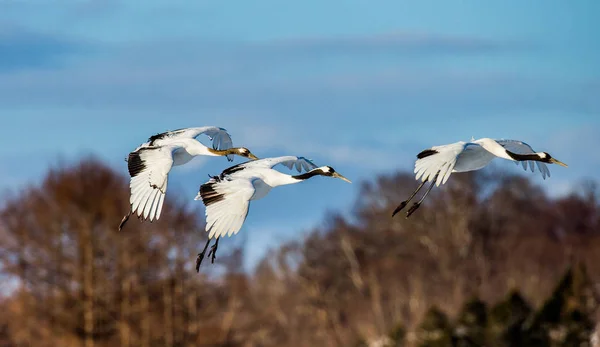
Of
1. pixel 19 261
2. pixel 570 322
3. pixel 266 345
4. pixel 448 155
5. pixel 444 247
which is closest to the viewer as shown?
pixel 448 155

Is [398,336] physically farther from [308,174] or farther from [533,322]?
[308,174]

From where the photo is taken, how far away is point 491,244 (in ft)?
262

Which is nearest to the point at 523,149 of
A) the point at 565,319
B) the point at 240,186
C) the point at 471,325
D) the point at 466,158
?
the point at 466,158

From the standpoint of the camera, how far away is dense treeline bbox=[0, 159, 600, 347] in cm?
4216

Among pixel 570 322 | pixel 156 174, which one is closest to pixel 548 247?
pixel 570 322

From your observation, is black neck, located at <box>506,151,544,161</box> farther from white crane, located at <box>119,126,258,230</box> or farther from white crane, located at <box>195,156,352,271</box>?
white crane, located at <box>119,126,258,230</box>

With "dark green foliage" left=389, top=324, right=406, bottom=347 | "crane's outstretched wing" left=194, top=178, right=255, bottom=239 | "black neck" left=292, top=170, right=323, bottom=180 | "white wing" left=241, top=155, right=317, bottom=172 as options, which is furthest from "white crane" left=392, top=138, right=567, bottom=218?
"dark green foliage" left=389, top=324, right=406, bottom=347

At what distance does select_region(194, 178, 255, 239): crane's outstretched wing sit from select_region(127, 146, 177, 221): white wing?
2.62 ft

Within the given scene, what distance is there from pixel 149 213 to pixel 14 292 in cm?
4118

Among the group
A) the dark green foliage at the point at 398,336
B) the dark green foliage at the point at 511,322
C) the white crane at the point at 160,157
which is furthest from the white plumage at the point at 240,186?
the dark green foliage at the point at 398,336

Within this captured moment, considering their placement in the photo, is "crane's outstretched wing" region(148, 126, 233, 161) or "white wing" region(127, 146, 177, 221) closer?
"white wing" region(127, 146, 177, 221)

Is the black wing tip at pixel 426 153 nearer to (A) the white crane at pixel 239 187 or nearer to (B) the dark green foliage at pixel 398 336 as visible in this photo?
(A) the white crane at pixel 239 187

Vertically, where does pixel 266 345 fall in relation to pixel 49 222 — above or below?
below

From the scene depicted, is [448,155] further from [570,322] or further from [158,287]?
[158,287]
